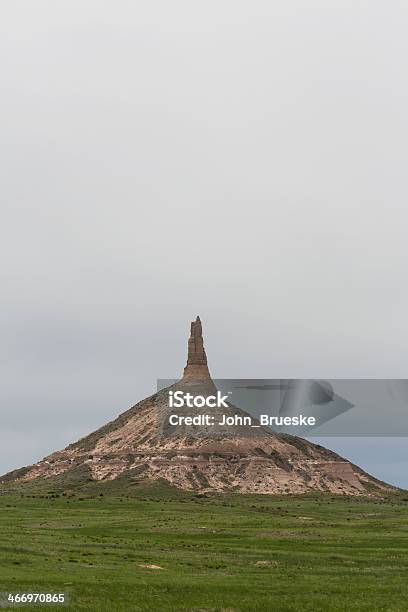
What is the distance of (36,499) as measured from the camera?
18050cm

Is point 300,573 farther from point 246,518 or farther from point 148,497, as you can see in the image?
point 148,497

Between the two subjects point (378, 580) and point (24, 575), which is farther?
point (378, 580)

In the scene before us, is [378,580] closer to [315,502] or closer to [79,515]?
[79,515]

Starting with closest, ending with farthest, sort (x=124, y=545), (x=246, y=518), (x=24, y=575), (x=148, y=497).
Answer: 1. (x=24, y=575)
2. (x=124, y=545)
3. (x=246, y=518)
4. (x=148, y=497)

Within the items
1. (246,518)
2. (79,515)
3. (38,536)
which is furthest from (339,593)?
(79,515)

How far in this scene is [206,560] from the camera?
243 feet

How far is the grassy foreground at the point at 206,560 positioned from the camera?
174 ft

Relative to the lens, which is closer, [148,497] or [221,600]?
[221,600]

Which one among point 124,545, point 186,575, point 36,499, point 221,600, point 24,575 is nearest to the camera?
point 221,600

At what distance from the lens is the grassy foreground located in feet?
174

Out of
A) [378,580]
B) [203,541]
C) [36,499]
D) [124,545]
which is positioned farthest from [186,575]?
[36,499]

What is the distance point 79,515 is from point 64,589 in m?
91.5

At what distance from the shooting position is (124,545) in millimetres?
85875

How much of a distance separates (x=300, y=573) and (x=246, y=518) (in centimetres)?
7372
